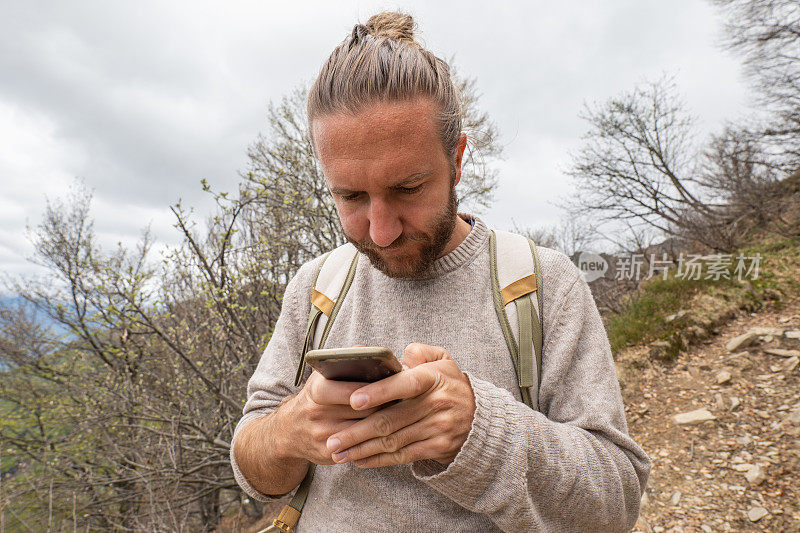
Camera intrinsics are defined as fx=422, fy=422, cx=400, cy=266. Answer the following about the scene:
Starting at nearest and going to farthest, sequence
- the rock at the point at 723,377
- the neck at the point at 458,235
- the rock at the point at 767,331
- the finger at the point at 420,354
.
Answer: the finger at the point at 420,354, the neck at the point at 458,235, the rock at the point at 723,377, the rock at the point at 767,331

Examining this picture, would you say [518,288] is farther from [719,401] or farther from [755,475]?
[719,401]

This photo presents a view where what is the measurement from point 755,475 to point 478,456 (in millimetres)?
4303

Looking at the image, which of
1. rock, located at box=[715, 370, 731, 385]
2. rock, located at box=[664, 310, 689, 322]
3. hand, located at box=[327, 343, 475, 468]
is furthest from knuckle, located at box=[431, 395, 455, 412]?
rock, located at box=[664, 310, 689, 322]

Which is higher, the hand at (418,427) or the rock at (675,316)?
the hand at (418,427)

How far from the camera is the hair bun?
140 centimetres

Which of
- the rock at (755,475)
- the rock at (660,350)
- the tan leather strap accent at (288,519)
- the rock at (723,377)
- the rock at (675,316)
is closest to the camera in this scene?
the tan leather strap accent at (288,519)

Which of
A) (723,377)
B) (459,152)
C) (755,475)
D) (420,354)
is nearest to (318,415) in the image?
(420,354)

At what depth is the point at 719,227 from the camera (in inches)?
388

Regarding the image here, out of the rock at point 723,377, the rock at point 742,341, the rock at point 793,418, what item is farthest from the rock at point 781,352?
the rock at point 793,418

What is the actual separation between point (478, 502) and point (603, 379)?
50 cm

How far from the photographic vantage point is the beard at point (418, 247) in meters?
1.32

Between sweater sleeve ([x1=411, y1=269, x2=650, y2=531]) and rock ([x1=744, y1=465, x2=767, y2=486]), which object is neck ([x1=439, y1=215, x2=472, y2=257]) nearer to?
sweater sleeve ([x1=411, y1=269, x2=650, y2=531])

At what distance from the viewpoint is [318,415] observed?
3.42 feet

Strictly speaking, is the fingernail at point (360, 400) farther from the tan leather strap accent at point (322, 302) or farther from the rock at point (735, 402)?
the rock at point (735, 402)
